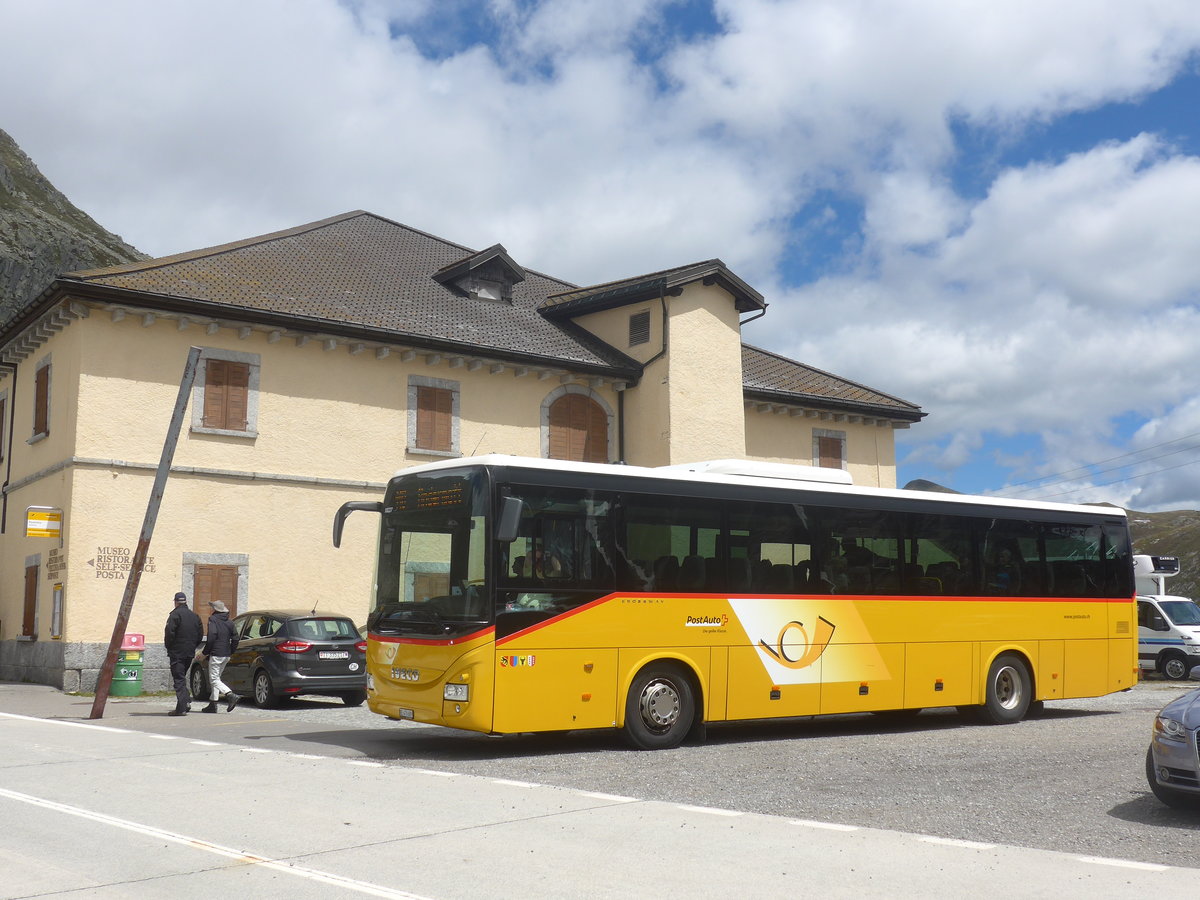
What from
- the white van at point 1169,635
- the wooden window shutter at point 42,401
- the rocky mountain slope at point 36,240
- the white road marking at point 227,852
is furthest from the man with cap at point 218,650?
the rocky mountain slope at point 36,240

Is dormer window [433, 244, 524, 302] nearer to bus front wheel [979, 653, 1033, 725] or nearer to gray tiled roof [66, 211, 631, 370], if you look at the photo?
gray tiled roof [66, 211, 631, 370]

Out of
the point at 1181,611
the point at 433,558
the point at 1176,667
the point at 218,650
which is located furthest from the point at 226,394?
the point at 1181,611

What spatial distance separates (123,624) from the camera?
17.5 m

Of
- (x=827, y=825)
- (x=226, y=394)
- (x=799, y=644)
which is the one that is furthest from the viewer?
(x=226, y=394)

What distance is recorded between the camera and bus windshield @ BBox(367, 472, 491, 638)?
12.0 m

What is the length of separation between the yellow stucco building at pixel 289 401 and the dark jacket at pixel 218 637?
5350 mm

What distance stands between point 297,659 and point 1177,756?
1319 cm

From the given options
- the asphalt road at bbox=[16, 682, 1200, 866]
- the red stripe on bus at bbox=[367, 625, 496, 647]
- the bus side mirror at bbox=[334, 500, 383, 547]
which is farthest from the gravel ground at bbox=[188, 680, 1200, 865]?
the bus side mirror at bbox=[334, 500, 383, 547]

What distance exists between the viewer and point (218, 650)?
17.7 meters

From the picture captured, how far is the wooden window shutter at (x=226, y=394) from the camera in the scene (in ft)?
77.6

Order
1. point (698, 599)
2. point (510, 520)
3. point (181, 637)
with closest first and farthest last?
point (510, 520) < point (698, 599) < point (181, 637)

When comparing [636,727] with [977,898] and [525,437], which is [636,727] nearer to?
[977,898]

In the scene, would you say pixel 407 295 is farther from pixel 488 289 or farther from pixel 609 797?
pixel 609 797

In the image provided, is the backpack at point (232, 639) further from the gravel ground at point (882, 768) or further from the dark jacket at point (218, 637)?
the gravel ground at point (882, 768)
